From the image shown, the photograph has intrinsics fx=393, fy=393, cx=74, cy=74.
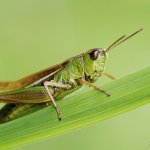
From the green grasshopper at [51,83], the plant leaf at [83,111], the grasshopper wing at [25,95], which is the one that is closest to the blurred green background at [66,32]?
the green grasshopper at [51,83]

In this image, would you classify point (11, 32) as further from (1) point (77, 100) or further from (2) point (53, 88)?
(1) point (77, 100)

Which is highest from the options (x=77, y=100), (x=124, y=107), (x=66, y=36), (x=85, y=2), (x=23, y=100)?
(x=85, y=2)

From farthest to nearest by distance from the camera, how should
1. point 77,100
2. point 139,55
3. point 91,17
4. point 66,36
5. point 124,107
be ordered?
point 91,17 < point 66,36 < point 139,55 < point 77,100 < point 124,107

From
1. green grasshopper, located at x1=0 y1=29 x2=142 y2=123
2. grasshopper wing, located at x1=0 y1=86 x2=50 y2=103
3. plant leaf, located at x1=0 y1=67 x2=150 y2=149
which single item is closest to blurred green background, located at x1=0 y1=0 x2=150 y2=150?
green grasshopper, located at x1=0 y1=29 x2=142 y2=123

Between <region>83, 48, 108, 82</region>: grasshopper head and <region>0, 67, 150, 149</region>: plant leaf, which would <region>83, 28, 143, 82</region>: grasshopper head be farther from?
<region>0, 67, 150, 149</region>: plant leaf

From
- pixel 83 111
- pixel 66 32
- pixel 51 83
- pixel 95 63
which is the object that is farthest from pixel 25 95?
pixel 66 32

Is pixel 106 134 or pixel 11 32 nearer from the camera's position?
pixel 106 134

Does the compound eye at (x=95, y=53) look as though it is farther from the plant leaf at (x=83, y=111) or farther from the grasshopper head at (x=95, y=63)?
the plant leaf at (x=83, y=111)

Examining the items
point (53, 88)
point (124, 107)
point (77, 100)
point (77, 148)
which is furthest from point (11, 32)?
point (124, 107)
